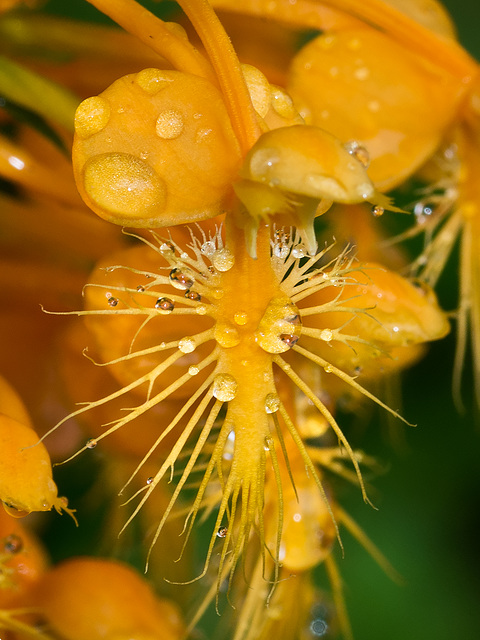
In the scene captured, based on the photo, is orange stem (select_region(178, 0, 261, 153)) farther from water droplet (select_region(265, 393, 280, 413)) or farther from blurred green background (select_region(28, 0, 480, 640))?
blurred green background (select_region(28, 0, 480, 640))

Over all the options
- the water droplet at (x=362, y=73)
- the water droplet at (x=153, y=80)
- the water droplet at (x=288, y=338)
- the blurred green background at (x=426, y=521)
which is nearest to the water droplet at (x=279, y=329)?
the water droplet at (x=288, y=338)

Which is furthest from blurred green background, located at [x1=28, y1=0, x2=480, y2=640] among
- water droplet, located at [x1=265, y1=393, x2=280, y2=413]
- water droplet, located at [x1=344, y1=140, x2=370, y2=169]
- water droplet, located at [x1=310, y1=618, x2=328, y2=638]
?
water droplet, located at [x1=265, y1=393, x2=280, y2=413]

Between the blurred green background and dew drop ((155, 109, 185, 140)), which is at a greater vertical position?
dew drop ((155, 109, 185, 140))

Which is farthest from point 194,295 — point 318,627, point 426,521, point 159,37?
point 426,521

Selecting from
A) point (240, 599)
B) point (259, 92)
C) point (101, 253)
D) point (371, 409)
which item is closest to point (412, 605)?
point (371, 409)

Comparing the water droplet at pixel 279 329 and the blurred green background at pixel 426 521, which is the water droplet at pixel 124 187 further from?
the blurred green background at pixel 426 521

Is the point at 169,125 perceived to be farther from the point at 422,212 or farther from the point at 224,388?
the point at 422,212

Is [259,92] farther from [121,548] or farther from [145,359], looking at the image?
[121,548]
